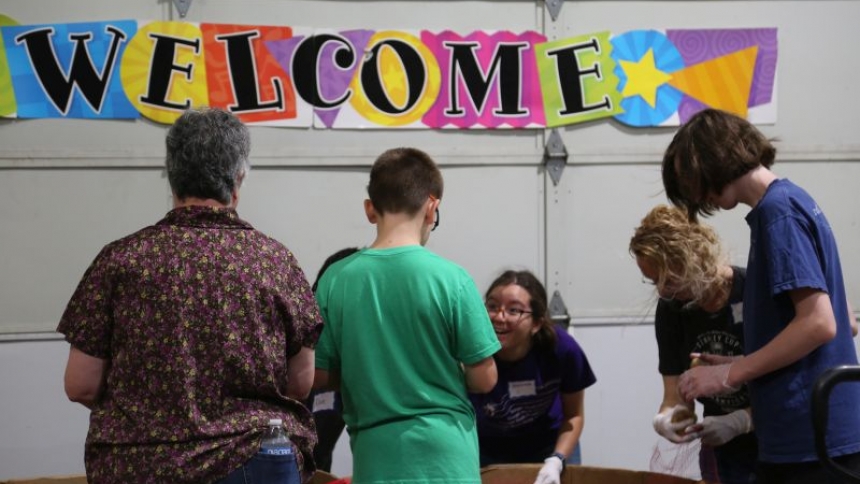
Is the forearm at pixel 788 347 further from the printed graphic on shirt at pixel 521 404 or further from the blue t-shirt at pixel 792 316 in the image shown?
the printed graphic on shirt at pixel 521 404

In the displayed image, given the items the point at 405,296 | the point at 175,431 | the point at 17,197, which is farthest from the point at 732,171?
the point at 17,197

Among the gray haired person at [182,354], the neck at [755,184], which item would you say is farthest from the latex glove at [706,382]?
the gray haired person at [182,354]

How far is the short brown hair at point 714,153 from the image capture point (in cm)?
251

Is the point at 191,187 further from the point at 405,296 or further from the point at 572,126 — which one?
the point at 572,126

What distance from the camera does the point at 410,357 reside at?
2.55m

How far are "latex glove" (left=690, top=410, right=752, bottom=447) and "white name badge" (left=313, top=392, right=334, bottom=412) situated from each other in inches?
54.2

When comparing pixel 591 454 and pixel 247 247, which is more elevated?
pixel 247 247

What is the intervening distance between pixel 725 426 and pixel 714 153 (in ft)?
3.03

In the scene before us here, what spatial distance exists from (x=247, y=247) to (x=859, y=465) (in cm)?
141

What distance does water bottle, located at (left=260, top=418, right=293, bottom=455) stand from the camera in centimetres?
229

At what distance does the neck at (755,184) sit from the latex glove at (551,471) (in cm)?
116

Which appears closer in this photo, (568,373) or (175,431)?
(175,431)

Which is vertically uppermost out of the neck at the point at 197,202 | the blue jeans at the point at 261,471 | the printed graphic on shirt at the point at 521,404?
the neck at the point at 197,202

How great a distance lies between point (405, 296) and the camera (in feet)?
8.40
